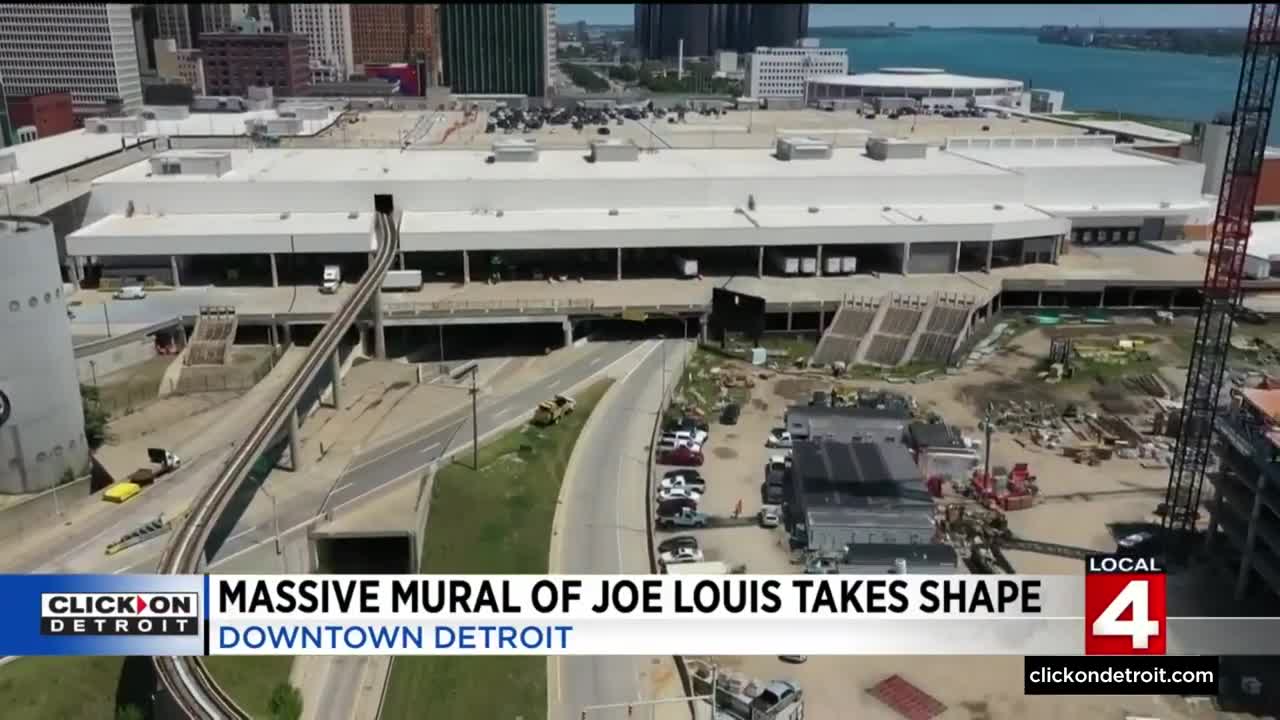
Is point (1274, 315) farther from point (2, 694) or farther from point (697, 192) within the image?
point (2, 694)

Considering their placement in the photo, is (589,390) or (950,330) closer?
(589,390)

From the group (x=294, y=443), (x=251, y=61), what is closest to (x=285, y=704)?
(x=294, y=443)

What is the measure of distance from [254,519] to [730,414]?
614 inches

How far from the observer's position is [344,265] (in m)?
43.8

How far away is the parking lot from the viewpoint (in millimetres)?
19125

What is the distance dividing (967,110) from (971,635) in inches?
3773

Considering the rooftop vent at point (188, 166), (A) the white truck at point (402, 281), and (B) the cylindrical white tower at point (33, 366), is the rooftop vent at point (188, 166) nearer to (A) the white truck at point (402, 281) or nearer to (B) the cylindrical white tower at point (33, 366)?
(A) the white truck at point (402, 281)

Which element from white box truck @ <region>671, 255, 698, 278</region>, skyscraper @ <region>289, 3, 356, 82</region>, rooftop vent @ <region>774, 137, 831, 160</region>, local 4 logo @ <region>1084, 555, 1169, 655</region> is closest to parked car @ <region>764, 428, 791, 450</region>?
white box truck @ <region>671, 255, 698, 278</region>

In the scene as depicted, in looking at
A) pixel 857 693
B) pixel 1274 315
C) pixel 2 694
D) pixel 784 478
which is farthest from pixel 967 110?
pixel 2 694

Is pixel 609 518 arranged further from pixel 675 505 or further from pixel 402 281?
pixel 402 281

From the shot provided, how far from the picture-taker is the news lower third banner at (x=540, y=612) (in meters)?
11.9

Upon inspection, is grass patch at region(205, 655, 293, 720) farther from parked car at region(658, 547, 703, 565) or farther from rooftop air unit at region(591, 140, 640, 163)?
rooftop air unit at region(591, 140, 640, 163)

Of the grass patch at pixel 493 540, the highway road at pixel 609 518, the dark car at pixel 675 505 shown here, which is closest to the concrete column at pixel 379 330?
the grass patch at pixel 493 540

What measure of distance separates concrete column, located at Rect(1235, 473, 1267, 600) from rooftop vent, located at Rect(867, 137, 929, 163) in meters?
36.6
